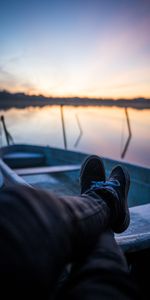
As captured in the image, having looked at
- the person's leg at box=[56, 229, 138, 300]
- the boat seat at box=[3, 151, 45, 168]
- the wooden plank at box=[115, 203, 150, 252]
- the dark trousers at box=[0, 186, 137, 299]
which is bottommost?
the boat seat at box=[3, 151, 45, 168]

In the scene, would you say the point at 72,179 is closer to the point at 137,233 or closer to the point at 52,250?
the point at 137,233

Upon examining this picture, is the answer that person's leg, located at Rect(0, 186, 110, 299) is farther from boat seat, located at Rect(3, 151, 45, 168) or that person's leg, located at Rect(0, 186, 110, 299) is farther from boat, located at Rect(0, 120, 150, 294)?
boat seat, located at Rect(3, 151, 45, 168)

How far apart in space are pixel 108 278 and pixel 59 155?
4733mm

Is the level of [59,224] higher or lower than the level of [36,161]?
higher

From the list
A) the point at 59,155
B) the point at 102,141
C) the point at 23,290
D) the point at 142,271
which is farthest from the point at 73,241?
the point at 102,141

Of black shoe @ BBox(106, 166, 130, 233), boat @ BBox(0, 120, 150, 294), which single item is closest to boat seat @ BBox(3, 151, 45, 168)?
boat @ BBox(0, 120, 150, 294)

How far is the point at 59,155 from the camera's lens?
215 inches

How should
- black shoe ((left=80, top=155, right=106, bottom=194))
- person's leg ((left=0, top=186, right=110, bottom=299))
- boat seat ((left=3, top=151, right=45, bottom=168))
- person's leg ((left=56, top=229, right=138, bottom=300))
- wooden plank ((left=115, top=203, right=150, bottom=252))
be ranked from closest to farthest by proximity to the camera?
person's leg ((left=0, top=186, right=110, bottom=299)) → person's leg ((left=56, top=229, right=138, bottom=300)) → wooden plank ((left=115, top=203, right=150, bottom=252)) → black shoe ((left=80, top=155, right=106, bottom=194)) → boat seat ((left=3, top=151, right=45, bottom=168))

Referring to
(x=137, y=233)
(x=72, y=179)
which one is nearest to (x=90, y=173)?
(x=137, y=233)

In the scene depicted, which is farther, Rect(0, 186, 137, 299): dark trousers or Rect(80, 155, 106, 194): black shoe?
Rect(80, 155, 106, 194): black shoe

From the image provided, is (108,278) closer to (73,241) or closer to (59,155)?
(73,241)

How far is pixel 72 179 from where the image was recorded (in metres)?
4.35

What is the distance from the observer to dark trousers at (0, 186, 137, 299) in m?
0.59

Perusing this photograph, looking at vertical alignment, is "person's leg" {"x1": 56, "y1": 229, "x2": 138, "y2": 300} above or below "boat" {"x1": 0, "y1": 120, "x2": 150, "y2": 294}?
above
